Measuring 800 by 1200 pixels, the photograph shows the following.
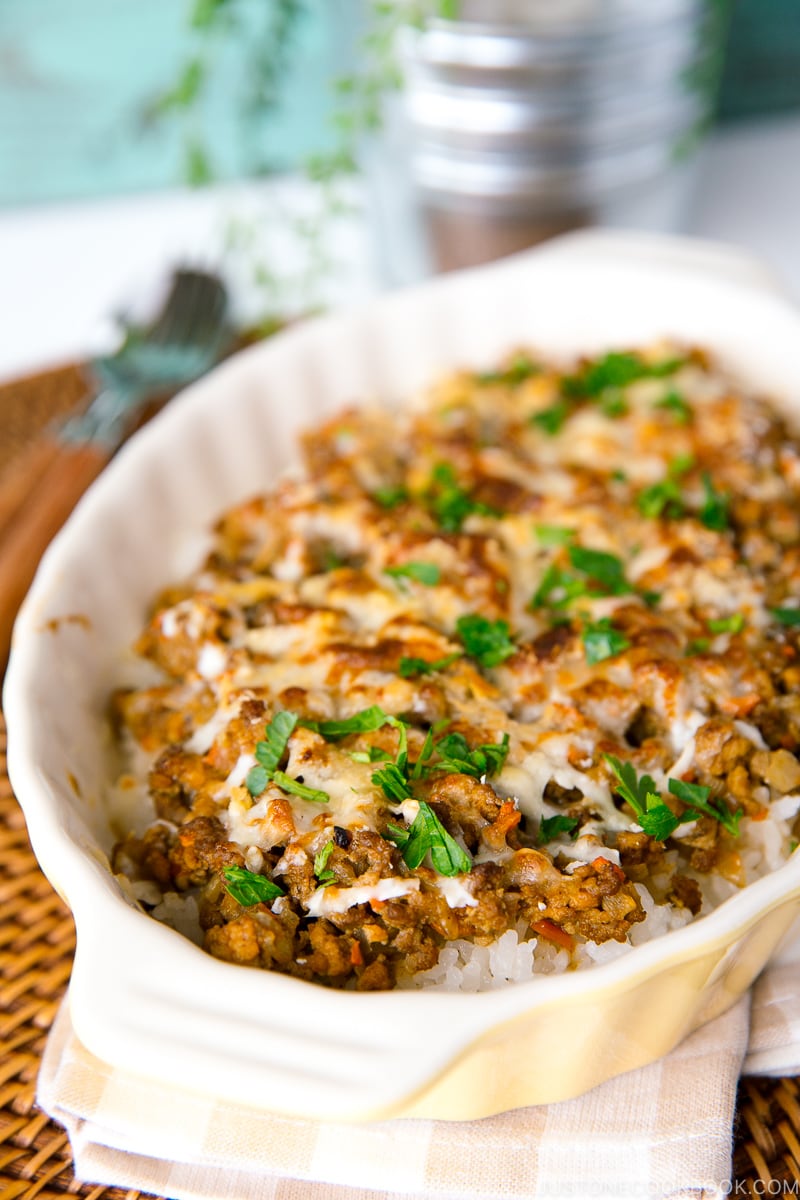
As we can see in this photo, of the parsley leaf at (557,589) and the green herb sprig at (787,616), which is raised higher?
the parsley leaf at (557,589)

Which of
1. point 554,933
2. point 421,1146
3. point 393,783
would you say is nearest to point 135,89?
point 393,783

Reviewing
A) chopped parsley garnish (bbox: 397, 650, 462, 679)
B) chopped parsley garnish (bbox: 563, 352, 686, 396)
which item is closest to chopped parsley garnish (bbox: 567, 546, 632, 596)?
chopped parsley garnish (bbox: 397, 650, 462, 679)

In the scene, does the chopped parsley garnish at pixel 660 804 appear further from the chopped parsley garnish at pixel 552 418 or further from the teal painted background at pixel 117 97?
the teal painted background at pixel 117 97

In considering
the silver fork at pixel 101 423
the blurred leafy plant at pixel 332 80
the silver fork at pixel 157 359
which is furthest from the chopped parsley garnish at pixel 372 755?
the blurred leafy plant at pixel 332 80

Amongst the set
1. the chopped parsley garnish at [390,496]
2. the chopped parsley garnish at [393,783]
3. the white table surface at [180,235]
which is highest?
the chopped parsley garnish at [393,783]

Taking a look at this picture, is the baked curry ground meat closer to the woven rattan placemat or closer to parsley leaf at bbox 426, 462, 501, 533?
parsley leaf at bbox 426, 462, 501, 533

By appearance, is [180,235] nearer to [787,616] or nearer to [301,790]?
[787,616]

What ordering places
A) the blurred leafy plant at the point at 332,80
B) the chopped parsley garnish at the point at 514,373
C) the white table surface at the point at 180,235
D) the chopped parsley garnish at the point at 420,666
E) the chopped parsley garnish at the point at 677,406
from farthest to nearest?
the white table surface at the point at 180,235, the blurred leafy plant at the point at 332,80, the chopped parsley garnish at the point at 514,373, the chopped parsley garnish at the point at 677,406, the chopped parsley garnish at the point at 420,666

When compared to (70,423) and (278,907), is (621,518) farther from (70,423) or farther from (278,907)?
(70,423)
